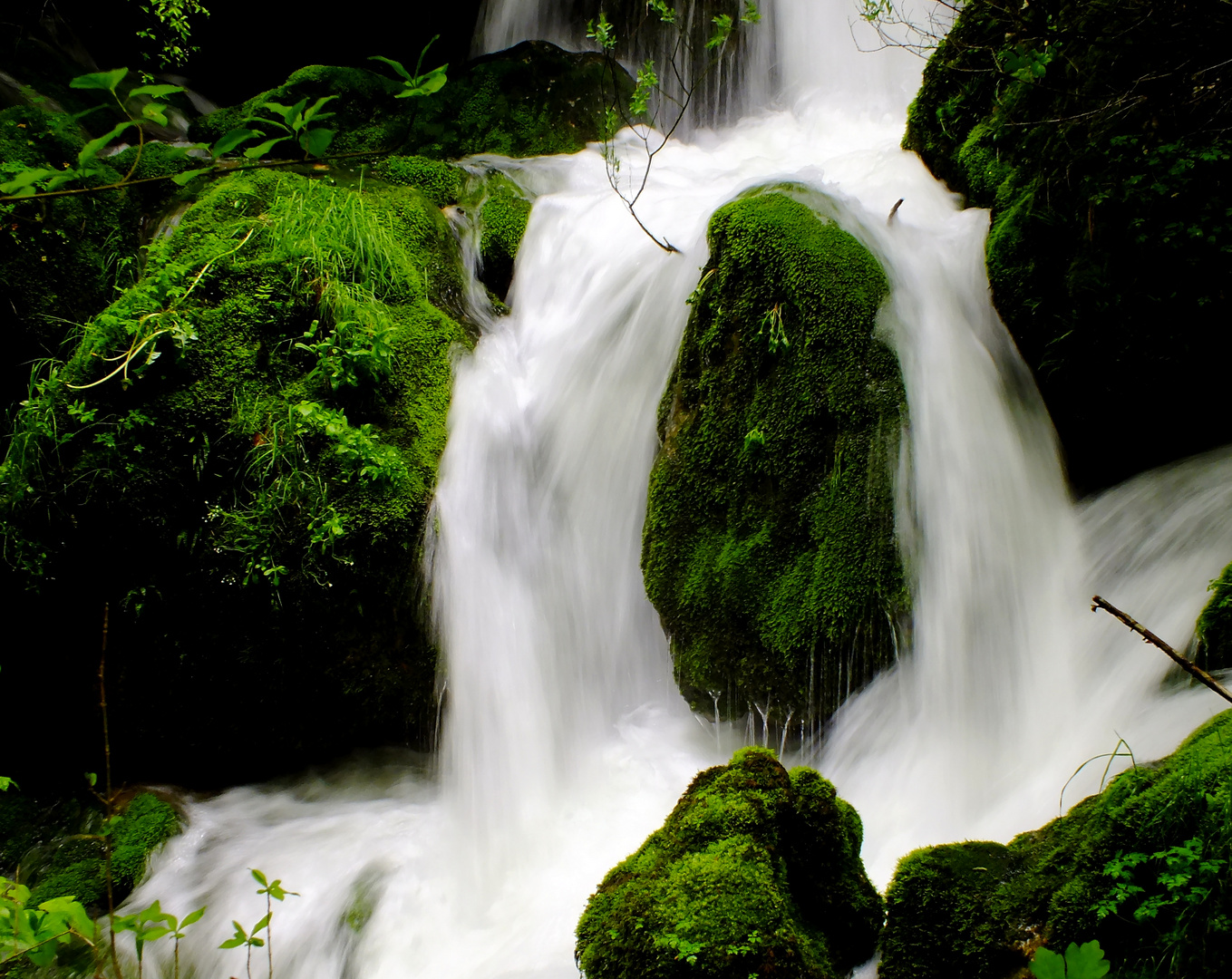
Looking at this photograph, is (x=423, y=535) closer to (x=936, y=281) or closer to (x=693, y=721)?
(x=693, y=721)

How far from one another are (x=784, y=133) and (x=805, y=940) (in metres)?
7.79

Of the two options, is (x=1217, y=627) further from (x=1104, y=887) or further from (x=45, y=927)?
(x=45, y=927)

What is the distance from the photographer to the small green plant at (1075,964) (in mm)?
988

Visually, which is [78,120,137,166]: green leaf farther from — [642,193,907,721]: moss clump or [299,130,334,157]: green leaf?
[642,193,907,721]: moss clump

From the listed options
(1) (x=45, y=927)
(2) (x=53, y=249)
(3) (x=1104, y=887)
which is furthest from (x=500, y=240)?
(3) (x=1104, y=887)

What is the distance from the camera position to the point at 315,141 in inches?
43.3

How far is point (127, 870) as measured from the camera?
3.59 metres

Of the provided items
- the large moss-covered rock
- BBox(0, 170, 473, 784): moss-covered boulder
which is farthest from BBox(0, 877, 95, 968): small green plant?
the large moss-covered rock

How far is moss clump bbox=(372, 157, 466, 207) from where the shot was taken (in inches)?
223

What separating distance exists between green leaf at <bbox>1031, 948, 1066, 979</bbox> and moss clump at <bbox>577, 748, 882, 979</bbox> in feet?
2.94

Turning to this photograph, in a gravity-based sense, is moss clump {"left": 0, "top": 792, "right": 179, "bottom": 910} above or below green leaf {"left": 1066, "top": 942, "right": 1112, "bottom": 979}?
below

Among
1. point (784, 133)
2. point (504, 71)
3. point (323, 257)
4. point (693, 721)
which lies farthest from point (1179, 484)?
A: point (504, 71)

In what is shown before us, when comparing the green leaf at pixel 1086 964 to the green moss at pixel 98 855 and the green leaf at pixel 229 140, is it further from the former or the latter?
the green moss at pixel 98 855

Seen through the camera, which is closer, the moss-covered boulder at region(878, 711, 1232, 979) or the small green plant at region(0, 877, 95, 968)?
the small green plant at region(0, 877, 95, 968)
